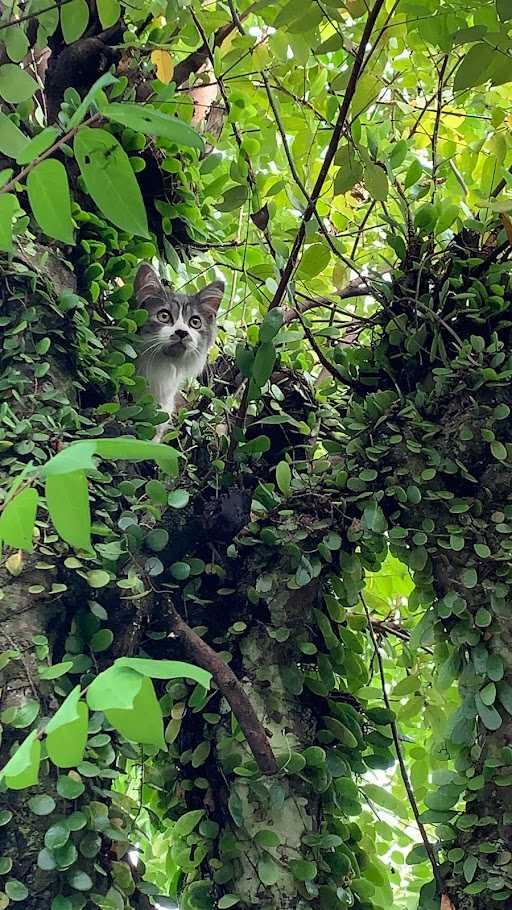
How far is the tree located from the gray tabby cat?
796 millimetres

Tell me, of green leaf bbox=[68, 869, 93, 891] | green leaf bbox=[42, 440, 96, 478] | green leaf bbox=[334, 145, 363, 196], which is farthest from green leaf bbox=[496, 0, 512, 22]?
green leaf bbox=[68, 869, 93, 891]

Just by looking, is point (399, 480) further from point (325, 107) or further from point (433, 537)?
point (325, 107)

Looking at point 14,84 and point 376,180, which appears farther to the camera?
point 376,180

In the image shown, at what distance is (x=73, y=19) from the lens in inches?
43.5

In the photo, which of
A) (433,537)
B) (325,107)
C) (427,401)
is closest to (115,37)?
(325,107)

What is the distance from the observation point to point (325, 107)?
2.03 meters

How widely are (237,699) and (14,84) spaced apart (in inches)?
37.9

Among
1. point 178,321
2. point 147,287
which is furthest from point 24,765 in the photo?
point 178,321

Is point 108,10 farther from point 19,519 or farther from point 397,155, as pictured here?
point 19,519

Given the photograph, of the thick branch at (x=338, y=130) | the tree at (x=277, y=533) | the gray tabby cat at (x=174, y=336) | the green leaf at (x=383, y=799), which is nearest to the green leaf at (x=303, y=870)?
the tree at (x=277, y=533)

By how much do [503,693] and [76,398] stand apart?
Answer: 1017 millimetres

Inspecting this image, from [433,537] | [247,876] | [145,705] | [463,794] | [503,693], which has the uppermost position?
[145,705]

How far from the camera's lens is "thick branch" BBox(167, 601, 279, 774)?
1362 millimetres

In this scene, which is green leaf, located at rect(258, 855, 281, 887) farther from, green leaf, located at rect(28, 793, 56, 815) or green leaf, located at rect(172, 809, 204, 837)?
green leaf, located at rect(28, 793, 56, 815)
